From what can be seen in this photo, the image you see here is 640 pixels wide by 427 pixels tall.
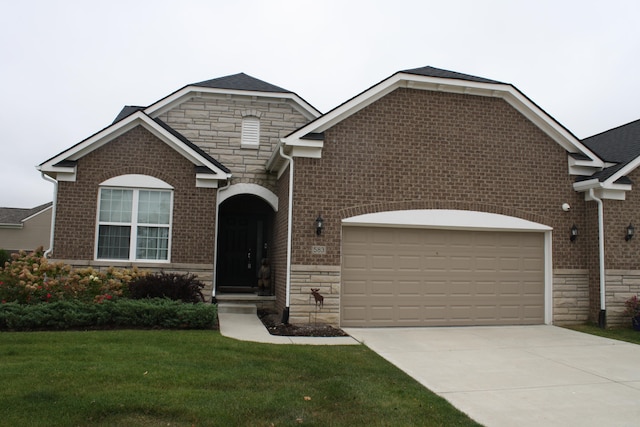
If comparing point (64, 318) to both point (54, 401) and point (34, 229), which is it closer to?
point (54, 401)

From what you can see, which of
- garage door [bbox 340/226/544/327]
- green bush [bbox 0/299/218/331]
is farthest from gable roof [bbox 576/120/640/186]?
green bush [bbox 0/299/218/331]

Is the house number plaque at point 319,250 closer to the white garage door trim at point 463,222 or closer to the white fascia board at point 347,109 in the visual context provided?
the white garage door trim at point 463,222

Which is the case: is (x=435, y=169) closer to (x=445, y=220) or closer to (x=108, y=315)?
(x=445, y=220)

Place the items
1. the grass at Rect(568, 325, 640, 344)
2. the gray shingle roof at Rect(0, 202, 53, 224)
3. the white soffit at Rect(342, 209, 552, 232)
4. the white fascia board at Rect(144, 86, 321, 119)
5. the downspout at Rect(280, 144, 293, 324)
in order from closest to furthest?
the grass at Rect(568, 325, 640, 344) → the downspout at Rect(280, 144, 293, 324) → the white soffit at Rect(342, 209, 552, 232) → the white fascia board at Rect(144, 86, 321, 119) → the gray shingle roof at Rect(0, 202, 53, 224)

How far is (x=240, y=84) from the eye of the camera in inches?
646

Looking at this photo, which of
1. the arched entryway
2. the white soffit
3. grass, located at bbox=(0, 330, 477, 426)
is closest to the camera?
grass, located at bbox=(0, 330, 477, 426)

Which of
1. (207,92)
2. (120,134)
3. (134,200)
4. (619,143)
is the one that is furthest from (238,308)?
(619,143)

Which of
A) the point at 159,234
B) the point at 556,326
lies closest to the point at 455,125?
the point at 556,326

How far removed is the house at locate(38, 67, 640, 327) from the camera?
11820 mm

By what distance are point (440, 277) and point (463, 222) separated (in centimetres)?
143

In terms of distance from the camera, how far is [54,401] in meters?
5.54

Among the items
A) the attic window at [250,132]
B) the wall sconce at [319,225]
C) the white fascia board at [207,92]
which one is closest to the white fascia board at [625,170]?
the wall sconce at [319,225]

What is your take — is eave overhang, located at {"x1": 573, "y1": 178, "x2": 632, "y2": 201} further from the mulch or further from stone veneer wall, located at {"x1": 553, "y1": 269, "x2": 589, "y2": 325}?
the mulch

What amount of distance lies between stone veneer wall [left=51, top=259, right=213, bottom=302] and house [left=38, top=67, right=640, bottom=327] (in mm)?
36
